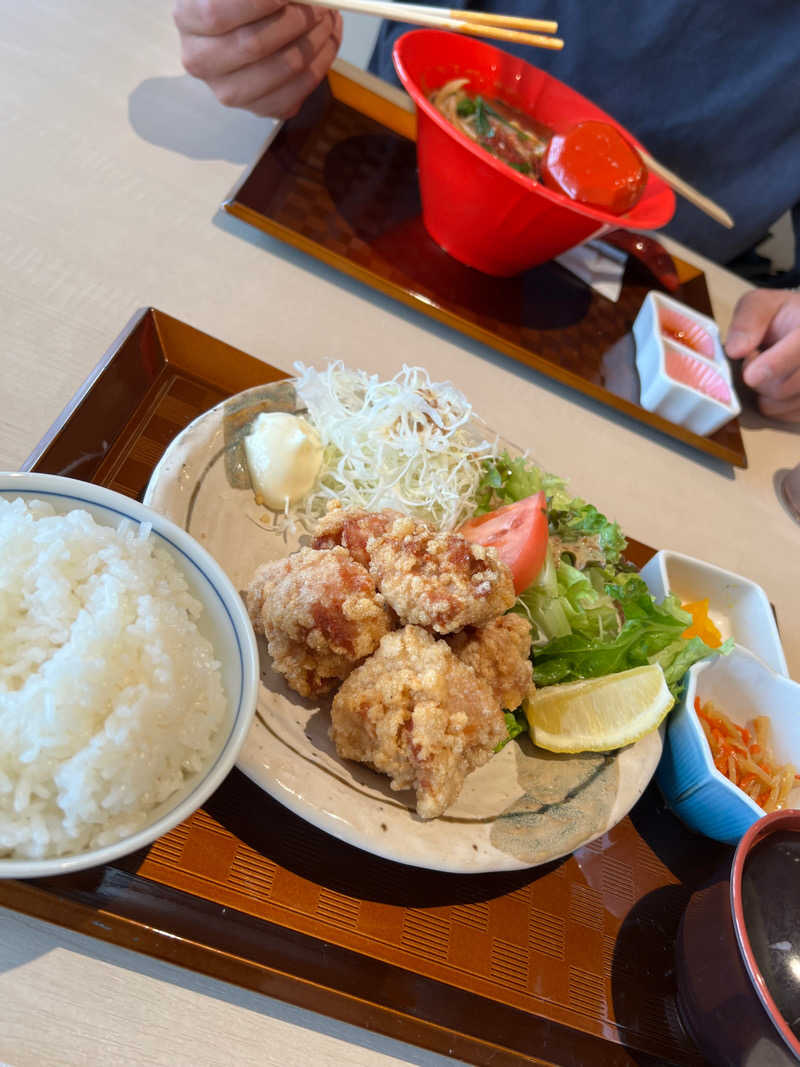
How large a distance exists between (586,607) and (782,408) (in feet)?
6.12

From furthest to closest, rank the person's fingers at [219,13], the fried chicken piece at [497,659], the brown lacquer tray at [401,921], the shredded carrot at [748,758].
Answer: the person's fingers at [219,13] → the shredded carrot at [748,758] → the fried chicken piece at [497,659] → the brown lacquer tray at [401,921]

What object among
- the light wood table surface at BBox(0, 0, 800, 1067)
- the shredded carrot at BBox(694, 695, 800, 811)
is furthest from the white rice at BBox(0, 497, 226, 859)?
the shredded carrot at BBox(694, 695, 800, 811)

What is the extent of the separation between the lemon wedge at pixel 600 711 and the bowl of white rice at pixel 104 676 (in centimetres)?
86

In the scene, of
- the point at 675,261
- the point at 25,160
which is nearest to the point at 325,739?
the point at 25,160

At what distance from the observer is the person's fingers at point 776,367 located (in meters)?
3.02

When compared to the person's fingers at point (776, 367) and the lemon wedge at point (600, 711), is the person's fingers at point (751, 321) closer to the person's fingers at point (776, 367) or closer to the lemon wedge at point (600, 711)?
the person's fingers at point (776, 367)

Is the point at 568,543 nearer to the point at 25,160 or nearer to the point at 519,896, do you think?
the point at 519,896

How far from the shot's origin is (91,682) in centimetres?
108

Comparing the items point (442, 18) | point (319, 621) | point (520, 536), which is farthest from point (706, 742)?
point (442, 18)

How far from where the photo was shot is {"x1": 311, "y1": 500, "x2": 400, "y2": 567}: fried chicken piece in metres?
1.71

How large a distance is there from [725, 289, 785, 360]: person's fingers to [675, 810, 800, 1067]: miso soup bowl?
2.32 meters

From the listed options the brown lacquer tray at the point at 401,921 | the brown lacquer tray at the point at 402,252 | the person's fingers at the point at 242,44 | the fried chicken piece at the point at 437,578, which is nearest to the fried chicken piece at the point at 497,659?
the fried chicken piece at the point at 437,578

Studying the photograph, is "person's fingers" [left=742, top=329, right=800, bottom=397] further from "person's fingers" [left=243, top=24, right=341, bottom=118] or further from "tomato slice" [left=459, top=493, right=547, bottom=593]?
"person's fingers" [left=243, top=24, right=341, bottom=118]

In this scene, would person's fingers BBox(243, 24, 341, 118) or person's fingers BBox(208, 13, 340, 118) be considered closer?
person's fingers BBox(208, 13, 340, 118)
